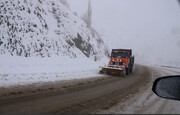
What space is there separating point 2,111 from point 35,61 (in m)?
10.9

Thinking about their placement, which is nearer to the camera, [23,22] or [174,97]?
[174,97]

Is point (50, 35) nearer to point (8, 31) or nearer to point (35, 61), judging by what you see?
point (8, 31)

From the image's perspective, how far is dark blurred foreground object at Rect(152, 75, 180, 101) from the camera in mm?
2428

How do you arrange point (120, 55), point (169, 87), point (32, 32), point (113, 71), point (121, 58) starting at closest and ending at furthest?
point (169, 87), point (113, 71), point (121, 58), point (120, 55), point (32, 32)

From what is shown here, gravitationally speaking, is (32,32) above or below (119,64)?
above

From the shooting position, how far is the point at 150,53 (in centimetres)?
7288

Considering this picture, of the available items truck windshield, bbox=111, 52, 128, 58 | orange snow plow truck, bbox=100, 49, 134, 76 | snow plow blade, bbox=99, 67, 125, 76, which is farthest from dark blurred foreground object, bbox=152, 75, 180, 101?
truck windshield, bbox=111, 52, 128, 58

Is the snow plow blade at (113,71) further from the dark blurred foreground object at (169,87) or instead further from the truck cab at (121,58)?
the dark blurred foreground object at (169,87)

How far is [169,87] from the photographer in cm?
265

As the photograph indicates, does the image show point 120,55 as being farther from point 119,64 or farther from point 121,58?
point 119,64

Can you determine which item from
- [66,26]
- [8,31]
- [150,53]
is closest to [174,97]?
[8,31]

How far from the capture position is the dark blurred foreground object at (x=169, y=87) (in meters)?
2.43

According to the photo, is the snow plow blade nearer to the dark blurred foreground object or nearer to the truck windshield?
the truck windshield

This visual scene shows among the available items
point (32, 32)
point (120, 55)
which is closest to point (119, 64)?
point (120, 55)
